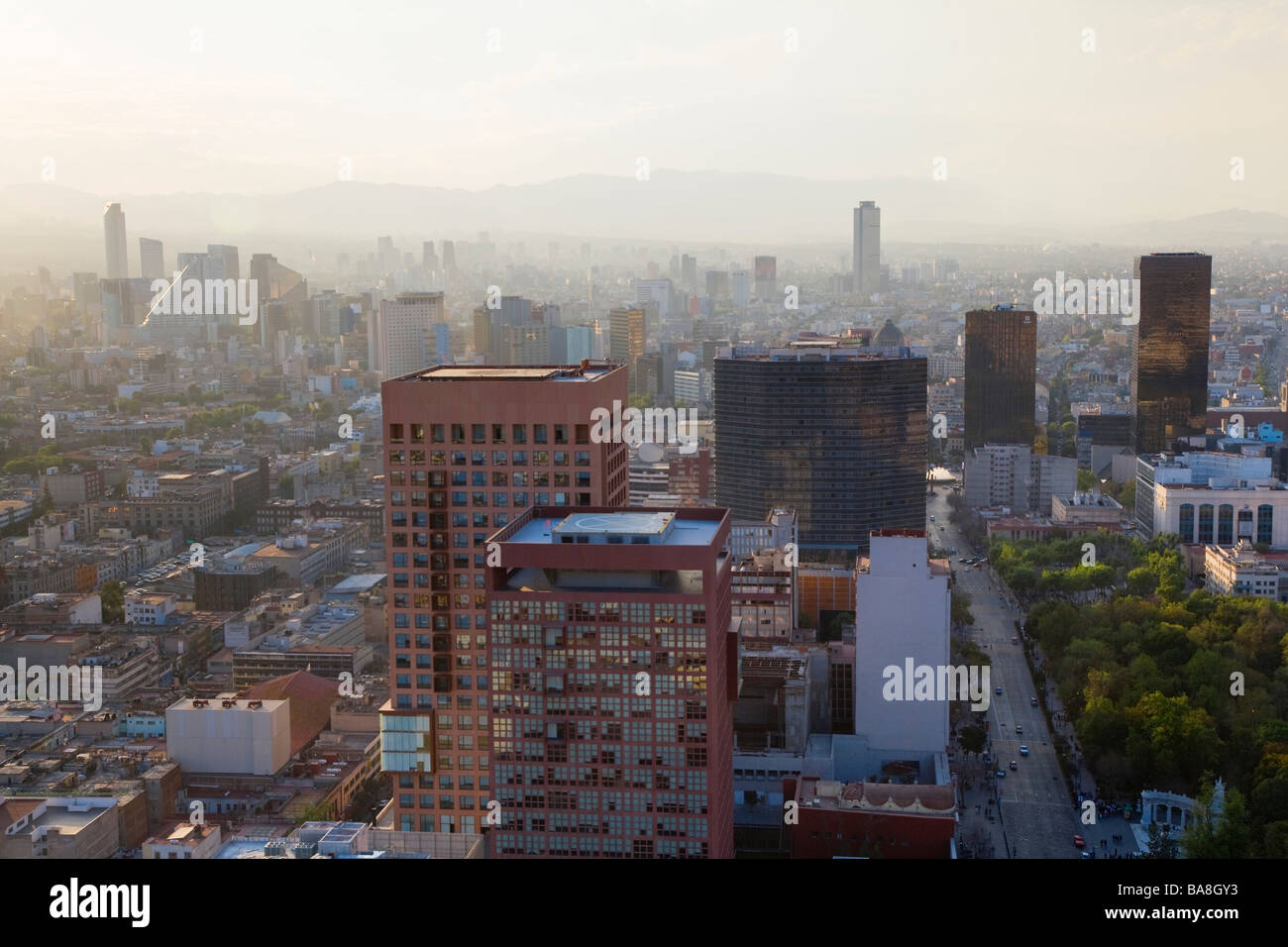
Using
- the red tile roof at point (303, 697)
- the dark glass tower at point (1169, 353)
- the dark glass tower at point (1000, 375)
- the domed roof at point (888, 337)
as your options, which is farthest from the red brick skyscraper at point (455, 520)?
the dark glass tower at point (1169, 353)

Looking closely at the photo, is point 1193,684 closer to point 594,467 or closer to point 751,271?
point 594,467

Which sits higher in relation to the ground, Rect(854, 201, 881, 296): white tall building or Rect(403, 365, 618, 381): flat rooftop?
Rect(854, 201, 881, 296): white tall building

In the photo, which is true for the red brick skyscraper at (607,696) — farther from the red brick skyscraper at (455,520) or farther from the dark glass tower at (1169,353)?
the dark glass tower at (1169,353)

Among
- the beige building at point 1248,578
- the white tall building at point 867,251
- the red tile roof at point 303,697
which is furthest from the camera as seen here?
the white tall building at point 867,251

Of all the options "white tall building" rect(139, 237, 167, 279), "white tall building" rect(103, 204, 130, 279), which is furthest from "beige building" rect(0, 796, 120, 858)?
"white tall building" rect(139, 237, 167, 279)

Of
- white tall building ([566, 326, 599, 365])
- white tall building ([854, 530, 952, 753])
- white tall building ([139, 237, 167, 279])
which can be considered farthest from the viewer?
white tall building ([566, 326, 599, 365])

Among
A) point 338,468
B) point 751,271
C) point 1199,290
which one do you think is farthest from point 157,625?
point 751,271

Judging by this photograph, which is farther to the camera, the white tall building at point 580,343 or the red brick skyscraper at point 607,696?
the white tall building at point 580,343

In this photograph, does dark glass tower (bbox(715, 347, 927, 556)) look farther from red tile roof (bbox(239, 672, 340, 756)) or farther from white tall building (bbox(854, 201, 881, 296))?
white tall building (bbox(854, 201, 881, 296))
